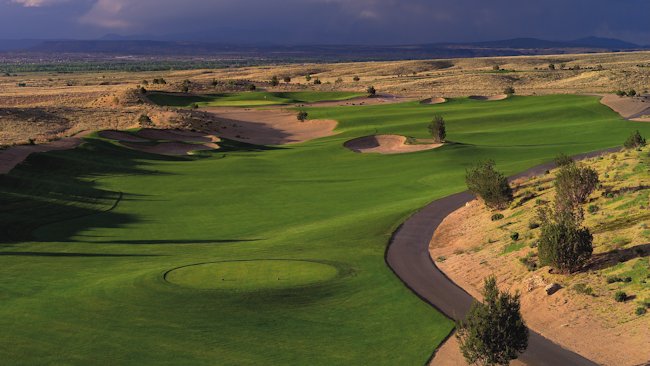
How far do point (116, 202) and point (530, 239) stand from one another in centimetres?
3336

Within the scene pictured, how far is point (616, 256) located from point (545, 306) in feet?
16.4

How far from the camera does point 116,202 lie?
5638 cm

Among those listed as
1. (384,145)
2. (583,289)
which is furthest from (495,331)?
(384,145)

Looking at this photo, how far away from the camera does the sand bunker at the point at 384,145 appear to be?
80.8m

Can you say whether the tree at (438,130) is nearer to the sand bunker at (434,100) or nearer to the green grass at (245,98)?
the sand bunker at (434,100)

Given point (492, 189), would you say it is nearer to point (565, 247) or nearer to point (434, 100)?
point (565, 247)

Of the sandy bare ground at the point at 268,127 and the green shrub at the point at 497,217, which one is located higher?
the green shrub at the point at 497,217

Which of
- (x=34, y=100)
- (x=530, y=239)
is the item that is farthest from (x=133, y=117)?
(x=530, y=239)

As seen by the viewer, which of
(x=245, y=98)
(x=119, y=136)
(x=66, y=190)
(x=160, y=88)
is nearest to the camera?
(x=66, y=190)

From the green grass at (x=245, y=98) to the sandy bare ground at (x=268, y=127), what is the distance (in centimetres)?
1283

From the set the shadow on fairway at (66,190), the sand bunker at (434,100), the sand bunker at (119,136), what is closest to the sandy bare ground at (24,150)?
the shadow on fairway at (66,190)

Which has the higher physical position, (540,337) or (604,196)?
(604,196)

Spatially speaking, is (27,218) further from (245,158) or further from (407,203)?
(245,158)

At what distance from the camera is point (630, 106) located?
10594cm
